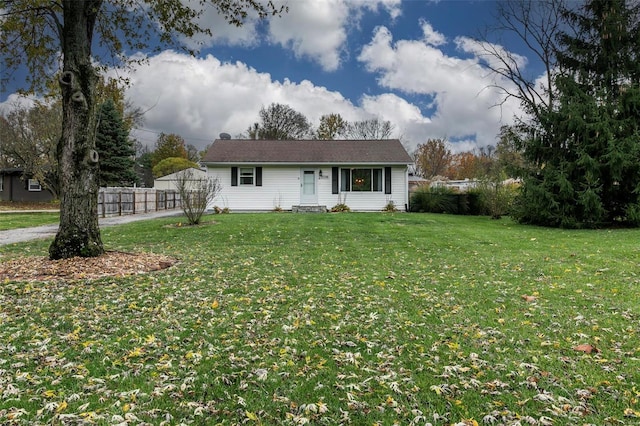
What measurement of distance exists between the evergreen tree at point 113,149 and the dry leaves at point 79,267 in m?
25.5

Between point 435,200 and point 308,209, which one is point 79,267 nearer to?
point 308,209

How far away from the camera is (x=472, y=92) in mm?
17203

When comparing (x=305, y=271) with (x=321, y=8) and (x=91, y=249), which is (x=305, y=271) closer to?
(x=91, y=249)

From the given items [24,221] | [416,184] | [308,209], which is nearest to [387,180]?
[308,209]

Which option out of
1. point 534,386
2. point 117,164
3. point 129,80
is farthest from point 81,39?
point 117,164

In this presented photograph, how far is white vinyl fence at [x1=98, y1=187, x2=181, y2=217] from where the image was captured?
56.9 feet

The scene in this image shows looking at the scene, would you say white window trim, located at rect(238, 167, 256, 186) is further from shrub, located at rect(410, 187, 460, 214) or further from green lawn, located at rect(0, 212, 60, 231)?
shrub, located at rect(410, 187, 460, 214)

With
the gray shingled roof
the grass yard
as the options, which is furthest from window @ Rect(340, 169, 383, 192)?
the grass yard

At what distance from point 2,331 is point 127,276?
2.14m

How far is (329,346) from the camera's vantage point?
325cm

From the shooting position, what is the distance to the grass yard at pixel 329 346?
7.63 feet

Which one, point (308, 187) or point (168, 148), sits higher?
point (168, 148)

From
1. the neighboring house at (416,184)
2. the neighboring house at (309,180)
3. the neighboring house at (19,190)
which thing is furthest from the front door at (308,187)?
the neighboring house at (19,190)

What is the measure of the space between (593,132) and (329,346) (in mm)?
13784
